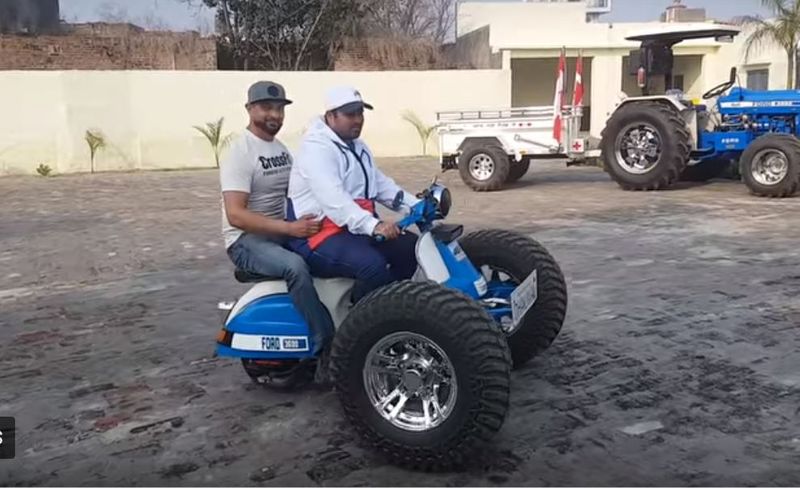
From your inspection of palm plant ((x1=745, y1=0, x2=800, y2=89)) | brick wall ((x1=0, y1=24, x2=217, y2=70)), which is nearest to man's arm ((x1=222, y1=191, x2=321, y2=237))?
palm plant ((x1=745, y1=0, x2=800, y2=89))

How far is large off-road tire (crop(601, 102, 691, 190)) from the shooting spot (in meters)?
12.7

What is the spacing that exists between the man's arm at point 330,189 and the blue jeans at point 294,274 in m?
0.31

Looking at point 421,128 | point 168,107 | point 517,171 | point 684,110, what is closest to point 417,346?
point 684,110

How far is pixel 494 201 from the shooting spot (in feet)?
42.0

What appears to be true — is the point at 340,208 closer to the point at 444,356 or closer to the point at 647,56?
the point at 444,356

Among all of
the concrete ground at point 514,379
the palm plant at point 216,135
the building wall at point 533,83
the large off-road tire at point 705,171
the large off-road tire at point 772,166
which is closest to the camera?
the concrete ground at point 514,379

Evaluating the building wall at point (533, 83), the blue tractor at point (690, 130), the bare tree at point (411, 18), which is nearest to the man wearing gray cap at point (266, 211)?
the blue tractor at point (690, 130)

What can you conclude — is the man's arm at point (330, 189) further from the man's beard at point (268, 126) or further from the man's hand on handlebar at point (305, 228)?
the man's beard at point (268, 126)

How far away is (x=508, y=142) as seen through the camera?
1399cm

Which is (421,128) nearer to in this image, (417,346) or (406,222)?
(406,222)

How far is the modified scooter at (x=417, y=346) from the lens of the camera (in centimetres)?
357

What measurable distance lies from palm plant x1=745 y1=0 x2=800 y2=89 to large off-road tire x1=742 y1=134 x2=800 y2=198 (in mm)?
8784

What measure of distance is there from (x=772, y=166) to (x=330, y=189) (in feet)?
32.1

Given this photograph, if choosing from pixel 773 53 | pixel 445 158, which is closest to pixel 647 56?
pixel 445 158
